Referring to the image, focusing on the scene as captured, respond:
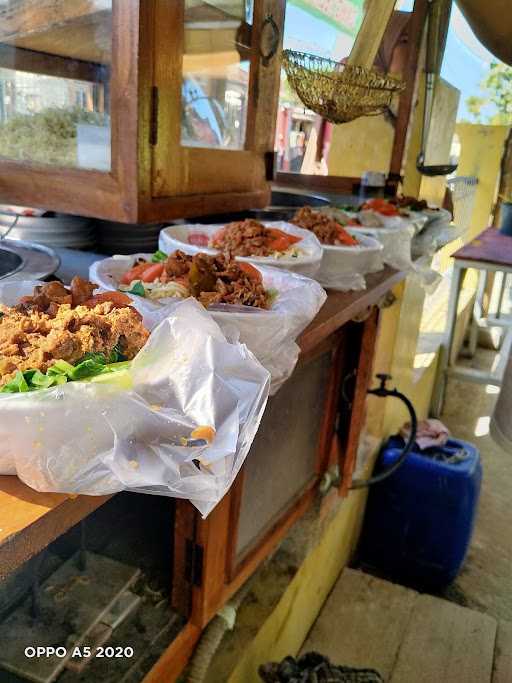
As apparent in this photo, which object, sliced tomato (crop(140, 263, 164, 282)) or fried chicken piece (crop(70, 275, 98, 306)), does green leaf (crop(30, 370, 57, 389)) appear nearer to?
fried chicken piece (crop(70, 275, 98, 306))

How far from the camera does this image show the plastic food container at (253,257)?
46.1 inches

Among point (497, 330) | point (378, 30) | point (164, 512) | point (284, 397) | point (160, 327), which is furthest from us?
point (497, 330)

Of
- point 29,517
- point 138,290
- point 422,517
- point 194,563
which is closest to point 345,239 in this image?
point 138,290

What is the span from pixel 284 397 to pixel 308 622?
1.41 metres

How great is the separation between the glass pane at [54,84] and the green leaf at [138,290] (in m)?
0.30

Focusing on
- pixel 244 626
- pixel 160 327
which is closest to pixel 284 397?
pixel 244 626

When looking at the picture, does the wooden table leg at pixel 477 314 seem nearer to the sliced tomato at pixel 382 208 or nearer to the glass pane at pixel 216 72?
the sliced tomato at pixel 382 208

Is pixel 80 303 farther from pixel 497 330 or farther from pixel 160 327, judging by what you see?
pixel 497 330

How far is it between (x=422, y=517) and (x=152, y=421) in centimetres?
289

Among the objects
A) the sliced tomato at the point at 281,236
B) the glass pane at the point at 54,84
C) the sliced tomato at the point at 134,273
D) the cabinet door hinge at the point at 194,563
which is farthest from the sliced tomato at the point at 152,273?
the cabinet door hinge at the point at 194,563

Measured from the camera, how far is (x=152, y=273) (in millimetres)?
980

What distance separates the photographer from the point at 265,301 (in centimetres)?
95

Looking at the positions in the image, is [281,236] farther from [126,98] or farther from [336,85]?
[336,85]

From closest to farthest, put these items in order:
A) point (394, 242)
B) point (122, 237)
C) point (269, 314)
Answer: point (269, 314)
point (122, 237)
point (394, 242)
